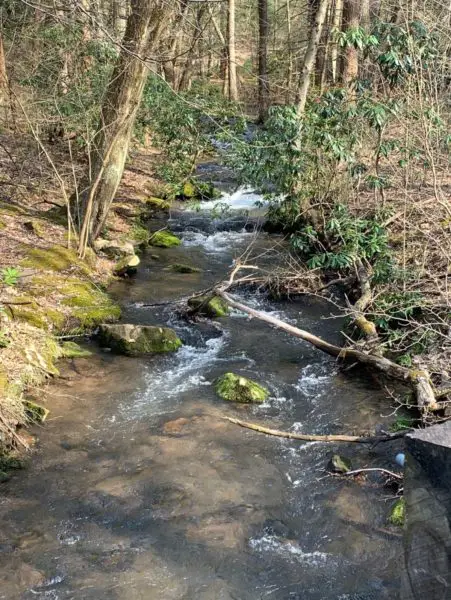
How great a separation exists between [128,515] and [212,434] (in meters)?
1.42

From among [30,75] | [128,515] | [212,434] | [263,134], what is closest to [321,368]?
[212,434]

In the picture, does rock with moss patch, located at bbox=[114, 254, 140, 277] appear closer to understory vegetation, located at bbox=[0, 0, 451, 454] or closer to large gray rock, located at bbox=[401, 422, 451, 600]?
understory vegetation, located at bbox=[0, 0, 451, 454]

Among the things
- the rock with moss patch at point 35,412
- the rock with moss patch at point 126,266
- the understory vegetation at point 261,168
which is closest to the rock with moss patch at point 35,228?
the understory vegetation at point 261,168

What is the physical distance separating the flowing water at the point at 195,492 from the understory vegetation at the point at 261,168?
0.72 m

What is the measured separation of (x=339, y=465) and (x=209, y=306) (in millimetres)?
4223

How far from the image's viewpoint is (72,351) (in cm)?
757

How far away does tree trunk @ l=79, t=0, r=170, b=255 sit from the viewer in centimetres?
931

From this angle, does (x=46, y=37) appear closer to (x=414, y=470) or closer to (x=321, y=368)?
(x=321, y=368)

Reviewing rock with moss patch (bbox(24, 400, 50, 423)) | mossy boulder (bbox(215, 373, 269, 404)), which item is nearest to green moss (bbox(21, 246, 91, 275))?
rock with moss patch (bbox(24, 400, 50, 423))

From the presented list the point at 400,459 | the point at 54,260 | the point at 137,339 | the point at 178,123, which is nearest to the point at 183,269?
the point at 54,260

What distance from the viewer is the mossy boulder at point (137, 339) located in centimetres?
778

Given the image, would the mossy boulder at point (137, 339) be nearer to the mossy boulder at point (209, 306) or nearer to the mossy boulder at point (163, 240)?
the mossy boulder at point (209, 306)

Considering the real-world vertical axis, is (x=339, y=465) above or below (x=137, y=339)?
below

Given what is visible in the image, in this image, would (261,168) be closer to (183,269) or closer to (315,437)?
(183,269)
